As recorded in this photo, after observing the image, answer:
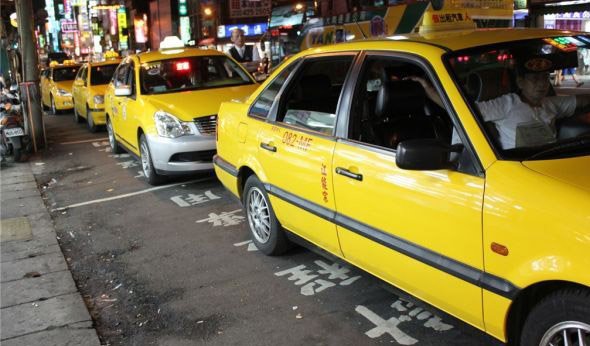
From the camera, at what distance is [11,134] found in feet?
32.4

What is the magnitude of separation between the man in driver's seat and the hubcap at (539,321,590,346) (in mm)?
836

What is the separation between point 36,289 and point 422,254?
316 centimetres

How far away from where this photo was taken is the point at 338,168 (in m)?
3.55

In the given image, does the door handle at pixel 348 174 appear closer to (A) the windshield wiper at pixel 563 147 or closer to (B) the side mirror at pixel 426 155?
(B) the side mirror at pixel 426 155

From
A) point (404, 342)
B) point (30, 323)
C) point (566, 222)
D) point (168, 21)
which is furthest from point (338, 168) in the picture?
point (168, 21)

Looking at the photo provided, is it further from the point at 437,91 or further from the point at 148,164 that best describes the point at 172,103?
the point at 437,91

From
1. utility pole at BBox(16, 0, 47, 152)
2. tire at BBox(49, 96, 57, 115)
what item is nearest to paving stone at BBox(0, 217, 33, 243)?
utility pole at BBox(16, 0, 47, 152)

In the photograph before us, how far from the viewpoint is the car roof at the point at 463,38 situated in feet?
10.6

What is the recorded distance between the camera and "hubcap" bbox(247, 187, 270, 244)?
15.6ft

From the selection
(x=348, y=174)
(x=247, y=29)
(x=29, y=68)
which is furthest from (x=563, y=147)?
(x=247, y=29)

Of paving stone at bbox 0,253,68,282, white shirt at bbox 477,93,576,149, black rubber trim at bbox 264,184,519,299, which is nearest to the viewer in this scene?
black rubber trim at bbox 264,184,519,299

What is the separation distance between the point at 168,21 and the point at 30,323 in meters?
34.4

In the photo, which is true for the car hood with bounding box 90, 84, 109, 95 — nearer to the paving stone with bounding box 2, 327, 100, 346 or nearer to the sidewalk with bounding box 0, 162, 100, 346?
the sidewalk with bounding box 0, 162, 100, 346

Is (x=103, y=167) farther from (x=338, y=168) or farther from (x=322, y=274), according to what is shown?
(x=338, y=168)
